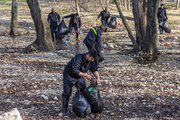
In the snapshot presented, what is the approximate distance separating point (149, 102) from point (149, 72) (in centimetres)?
302

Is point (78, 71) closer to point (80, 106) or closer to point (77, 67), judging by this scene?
point (77, 67)

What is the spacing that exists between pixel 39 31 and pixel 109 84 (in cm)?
569

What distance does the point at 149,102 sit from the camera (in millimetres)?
6645

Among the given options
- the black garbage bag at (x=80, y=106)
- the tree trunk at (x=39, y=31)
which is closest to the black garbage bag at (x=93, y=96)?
the black garbage bag at (x=80, y=106)

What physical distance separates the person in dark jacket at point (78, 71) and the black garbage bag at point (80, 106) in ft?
0.55

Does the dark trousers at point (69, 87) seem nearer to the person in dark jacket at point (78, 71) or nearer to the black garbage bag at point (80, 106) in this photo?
the person in dark jacket at point (78, 71)

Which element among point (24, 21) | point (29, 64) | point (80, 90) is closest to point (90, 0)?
point (24, 21)

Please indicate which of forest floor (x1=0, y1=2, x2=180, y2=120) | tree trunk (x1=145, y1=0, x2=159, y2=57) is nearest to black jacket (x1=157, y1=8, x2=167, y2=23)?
forest floor (x1=0, y1=2, x2=180, y2=120)

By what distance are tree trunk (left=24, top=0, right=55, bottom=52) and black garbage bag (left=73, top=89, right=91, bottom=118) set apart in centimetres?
737

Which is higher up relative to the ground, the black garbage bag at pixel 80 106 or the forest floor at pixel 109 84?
the black garbage bag at pixel 80 106

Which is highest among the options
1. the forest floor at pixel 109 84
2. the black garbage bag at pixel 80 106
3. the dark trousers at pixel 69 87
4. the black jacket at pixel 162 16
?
the black jacket at pixel 162 16

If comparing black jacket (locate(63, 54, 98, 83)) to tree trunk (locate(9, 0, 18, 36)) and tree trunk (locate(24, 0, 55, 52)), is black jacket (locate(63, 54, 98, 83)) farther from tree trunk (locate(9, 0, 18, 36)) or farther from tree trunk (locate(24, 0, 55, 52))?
tree trunk (locate(9, 0, 18, 36))

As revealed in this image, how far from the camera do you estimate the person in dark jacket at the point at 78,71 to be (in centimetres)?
538

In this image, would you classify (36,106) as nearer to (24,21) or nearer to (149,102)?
(149,102)
